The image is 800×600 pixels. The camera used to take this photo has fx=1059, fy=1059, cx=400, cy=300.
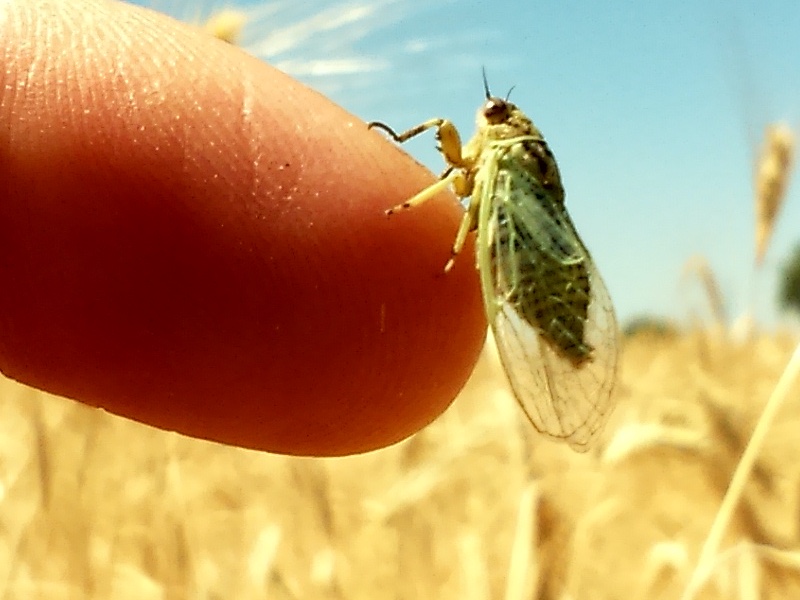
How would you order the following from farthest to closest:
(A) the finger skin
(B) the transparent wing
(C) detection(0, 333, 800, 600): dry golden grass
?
(C) detection(0, 333, 800, 600): dry golden grass → (B) the transparent wing → (A) the finger skin

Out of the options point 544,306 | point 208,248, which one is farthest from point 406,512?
point 208,248

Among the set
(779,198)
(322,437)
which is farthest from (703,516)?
(322,437)

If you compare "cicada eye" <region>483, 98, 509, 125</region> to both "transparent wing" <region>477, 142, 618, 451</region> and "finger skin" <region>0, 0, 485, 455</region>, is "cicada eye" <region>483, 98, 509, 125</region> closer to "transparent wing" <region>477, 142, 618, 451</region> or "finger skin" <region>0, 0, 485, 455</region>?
"transparent wing" <region>477, 142, 618, 451</region>

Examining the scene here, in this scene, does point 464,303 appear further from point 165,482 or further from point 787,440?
point 787,440

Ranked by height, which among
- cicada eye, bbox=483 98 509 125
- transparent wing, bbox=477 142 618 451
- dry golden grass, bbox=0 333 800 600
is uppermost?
cicada eye, bbox=483 98 509 125

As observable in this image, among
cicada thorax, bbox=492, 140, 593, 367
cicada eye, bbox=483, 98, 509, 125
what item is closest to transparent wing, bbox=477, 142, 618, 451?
cicada thorax, bbox=492, 140, 593, 367

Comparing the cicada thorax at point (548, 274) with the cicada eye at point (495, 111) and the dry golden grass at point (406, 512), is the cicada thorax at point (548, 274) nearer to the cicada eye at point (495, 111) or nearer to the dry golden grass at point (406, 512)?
the cicada eye at point (495, 111)

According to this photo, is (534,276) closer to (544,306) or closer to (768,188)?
(544,306)
